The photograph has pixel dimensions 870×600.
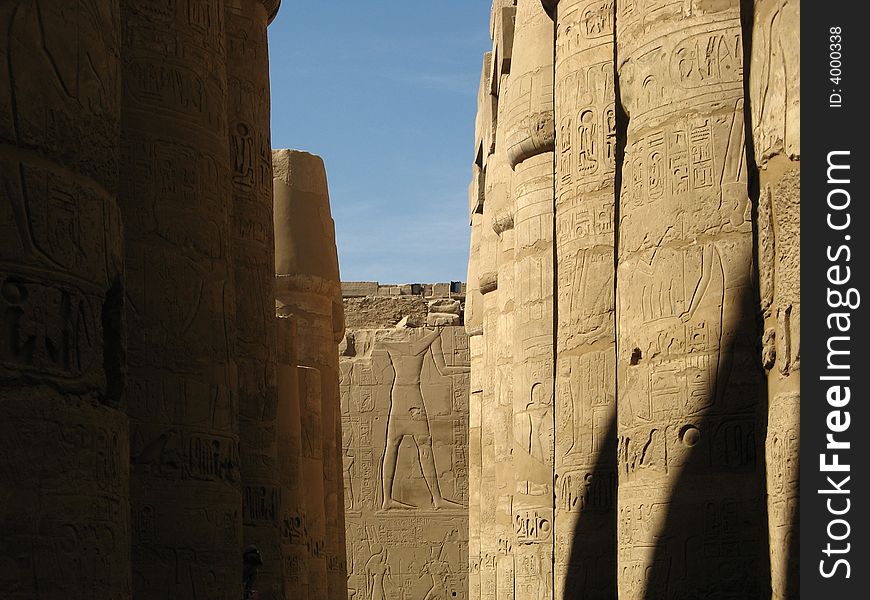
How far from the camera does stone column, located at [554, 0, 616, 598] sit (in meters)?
11.6

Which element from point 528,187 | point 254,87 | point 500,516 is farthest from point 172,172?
point 500,516

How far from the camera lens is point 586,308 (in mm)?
11898

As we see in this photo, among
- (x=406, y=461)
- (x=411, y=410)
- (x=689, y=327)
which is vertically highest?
(x=689, y=327)

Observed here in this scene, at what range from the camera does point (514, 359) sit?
1427 centimetres

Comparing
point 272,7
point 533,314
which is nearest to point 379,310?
point 533,314

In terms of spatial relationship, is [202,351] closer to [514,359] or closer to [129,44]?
[129,44]

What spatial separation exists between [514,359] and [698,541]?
576cm

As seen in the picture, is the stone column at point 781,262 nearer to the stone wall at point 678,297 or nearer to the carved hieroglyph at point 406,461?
the stone wall at point 678,297

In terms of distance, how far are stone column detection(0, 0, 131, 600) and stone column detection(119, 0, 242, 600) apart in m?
3.01

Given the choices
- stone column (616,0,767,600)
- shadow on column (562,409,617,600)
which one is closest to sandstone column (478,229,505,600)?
shadow on column (562,409,617,600)

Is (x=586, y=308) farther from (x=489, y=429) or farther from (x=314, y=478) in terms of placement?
(x=489, y=429)

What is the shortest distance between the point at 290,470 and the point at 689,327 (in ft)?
20.6

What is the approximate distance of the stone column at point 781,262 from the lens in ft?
25.1
